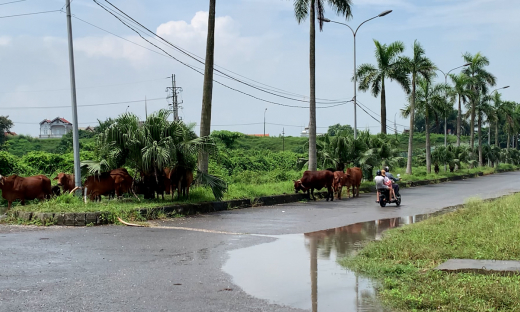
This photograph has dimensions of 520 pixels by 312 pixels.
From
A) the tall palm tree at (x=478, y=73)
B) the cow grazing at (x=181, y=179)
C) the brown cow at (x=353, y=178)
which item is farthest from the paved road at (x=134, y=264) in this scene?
the tall palm tree at (x=478, y=73)

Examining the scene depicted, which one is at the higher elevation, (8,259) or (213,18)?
(213,18)

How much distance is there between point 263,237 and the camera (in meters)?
11.9

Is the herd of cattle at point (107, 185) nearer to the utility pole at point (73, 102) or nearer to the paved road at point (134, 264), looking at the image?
the utility pole at point (73, 102)

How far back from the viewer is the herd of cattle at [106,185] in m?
15.4

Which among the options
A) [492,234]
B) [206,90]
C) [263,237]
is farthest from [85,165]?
[492,234]

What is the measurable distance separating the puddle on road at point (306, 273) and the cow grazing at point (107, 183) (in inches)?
240

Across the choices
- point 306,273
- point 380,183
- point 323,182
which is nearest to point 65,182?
point 323,182

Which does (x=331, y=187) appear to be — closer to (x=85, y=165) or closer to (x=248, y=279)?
(x=85, y=165)

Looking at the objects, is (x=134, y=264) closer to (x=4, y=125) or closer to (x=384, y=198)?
(x=384, y=198)

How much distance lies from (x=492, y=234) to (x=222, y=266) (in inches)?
207

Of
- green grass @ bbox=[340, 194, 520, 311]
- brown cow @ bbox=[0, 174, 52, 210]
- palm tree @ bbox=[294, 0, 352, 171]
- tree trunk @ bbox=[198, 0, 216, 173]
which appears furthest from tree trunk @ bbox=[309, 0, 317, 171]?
brown cow @ bbox=[0, 174, 52, 210]

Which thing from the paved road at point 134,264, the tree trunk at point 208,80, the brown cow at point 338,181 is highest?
the tree trunk at point 208,80

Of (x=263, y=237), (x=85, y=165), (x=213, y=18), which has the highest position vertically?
(x=213, y=18)

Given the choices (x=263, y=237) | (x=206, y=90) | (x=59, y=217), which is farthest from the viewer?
(x=206, y=90)
